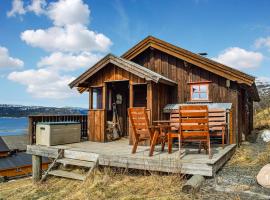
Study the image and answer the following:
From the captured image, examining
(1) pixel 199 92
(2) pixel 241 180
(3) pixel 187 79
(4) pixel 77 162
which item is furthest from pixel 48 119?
(2) pixel 241 180

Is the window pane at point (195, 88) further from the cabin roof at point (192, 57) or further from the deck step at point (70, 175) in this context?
the deck step at point (70, 175)

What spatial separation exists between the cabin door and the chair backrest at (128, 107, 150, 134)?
5149mm

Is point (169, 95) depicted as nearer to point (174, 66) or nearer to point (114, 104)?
point (174, 66)

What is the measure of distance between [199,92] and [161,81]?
218 cm

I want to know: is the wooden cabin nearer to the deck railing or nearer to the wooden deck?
the deck railing

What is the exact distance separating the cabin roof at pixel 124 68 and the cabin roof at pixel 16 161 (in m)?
11.3

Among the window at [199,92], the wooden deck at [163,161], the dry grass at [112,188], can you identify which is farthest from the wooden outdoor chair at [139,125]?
the window at [199,92]

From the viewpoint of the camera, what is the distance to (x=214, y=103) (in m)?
11.1

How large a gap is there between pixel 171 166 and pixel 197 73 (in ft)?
19.6

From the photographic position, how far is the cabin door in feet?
42.8

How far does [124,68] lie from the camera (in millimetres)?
10344

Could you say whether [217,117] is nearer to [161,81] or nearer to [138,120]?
[161,81]

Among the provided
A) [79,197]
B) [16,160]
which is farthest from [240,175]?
[16,160]

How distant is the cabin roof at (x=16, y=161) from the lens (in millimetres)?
19953
